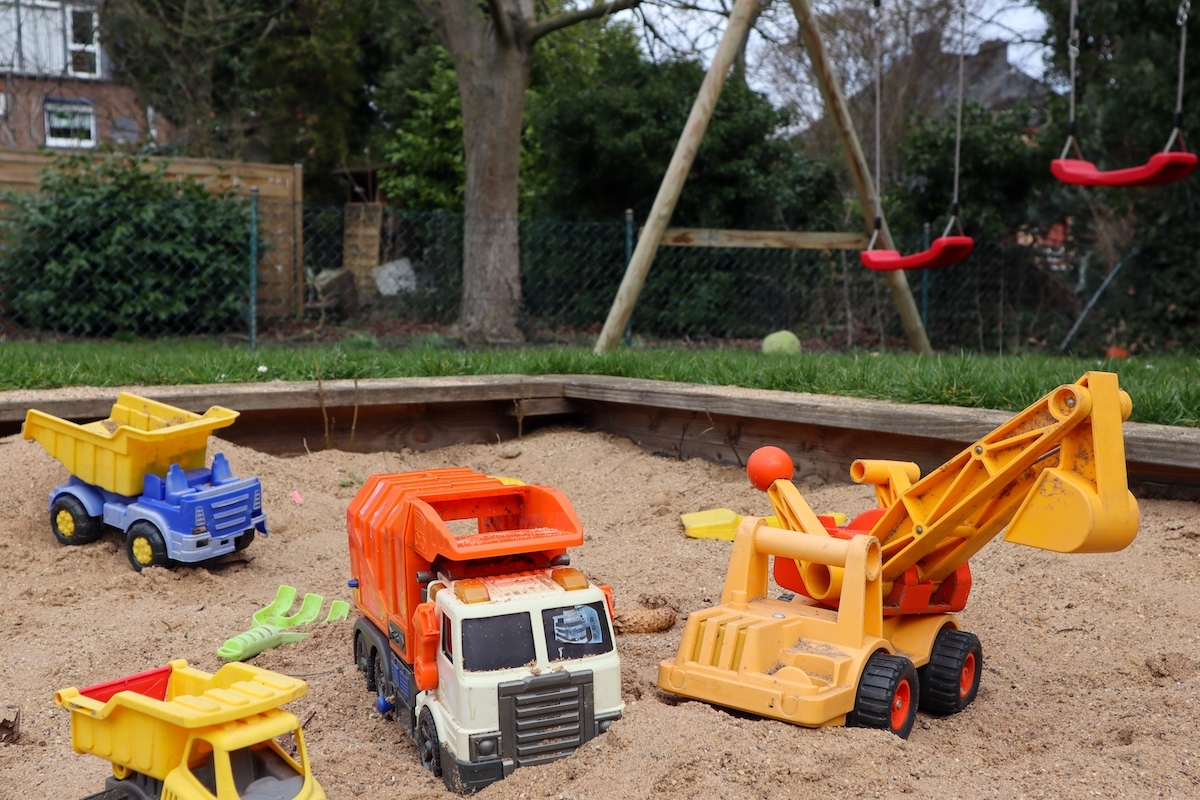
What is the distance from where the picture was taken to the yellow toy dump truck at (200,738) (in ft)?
5.56

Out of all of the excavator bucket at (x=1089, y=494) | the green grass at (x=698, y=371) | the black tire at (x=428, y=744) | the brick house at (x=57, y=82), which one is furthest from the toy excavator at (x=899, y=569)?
the brick house at (x=57, y=82)

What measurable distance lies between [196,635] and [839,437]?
103 inches

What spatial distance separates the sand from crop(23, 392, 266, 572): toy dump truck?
0.10 m

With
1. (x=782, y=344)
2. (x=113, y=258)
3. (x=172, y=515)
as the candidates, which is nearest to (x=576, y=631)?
(x=172, y=515)

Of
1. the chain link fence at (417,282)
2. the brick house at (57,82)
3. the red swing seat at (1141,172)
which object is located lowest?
the chain link fence at (417,282)

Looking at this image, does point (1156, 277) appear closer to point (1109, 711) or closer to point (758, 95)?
point (758, 95)

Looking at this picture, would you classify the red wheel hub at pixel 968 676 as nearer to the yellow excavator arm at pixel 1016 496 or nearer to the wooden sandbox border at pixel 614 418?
the yellow excavator arm at pixel 1016 496

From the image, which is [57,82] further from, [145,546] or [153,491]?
[145,546]

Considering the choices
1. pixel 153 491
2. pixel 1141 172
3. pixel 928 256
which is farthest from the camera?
pixel 928 256

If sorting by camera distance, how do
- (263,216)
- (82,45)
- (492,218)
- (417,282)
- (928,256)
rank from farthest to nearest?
(82,45) → (263,216) → (417,282) → (492,218) → (928,256)

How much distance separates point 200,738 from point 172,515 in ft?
6.16

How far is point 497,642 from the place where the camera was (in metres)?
2.05

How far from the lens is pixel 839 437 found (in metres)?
4.38

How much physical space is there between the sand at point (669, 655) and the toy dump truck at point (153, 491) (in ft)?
0.32
